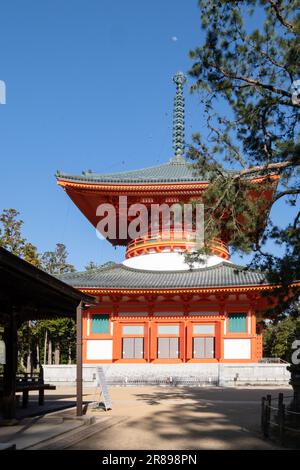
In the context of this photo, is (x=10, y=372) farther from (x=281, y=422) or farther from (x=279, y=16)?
(x=279, y=16)

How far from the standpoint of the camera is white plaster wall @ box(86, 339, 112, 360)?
101 ft

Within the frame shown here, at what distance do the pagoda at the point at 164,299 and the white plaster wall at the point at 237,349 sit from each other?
0.14 ft

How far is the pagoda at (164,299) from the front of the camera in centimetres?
2961

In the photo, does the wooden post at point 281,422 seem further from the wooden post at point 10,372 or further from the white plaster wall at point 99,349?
the white plaster wall at point 99,349

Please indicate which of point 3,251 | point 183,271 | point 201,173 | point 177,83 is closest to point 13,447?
point 3,251

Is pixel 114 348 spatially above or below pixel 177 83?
below

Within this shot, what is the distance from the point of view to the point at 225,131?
13.3 metres

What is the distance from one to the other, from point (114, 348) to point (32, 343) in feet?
43.0

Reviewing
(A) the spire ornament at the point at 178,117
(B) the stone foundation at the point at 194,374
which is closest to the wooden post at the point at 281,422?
(B) the stone foundation at the point at 194,374

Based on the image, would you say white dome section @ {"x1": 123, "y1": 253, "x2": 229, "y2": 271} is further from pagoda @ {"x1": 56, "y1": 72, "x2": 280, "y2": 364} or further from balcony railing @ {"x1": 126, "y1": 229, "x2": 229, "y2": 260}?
balcony railing @ {"x1": 126, "y1": 229, "x2": 229, "y2": 260}

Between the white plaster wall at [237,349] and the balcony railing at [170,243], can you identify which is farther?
the balcony railing at [170,243]

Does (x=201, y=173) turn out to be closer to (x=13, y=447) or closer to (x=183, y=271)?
(x=13, y=447)

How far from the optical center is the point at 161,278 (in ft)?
105

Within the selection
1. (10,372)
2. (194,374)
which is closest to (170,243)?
(194,374)
